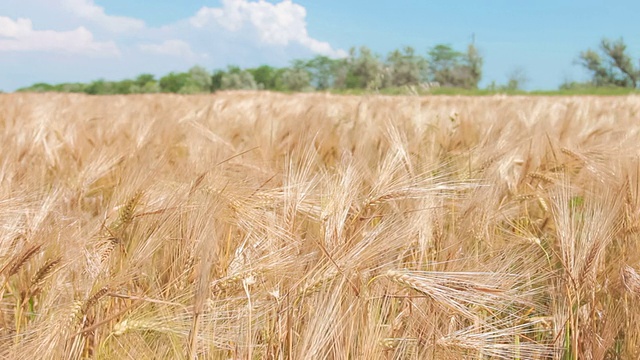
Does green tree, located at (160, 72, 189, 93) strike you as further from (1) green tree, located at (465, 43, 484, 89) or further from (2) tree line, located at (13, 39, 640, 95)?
(1) green tree, located at (465, 43, 484, 89)

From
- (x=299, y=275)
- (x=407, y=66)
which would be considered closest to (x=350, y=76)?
(x=407, y=66)

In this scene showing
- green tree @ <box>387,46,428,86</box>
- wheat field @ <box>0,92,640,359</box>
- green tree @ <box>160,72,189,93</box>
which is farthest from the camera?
green tree @ <box>160,72,189,93</box>

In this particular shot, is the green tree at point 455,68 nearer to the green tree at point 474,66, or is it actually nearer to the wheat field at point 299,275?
the green tree at point 474,66

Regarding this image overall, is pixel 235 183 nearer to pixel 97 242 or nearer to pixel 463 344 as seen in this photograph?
pixel 97 242

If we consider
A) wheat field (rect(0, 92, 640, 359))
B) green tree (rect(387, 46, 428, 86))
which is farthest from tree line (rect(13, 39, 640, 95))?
wheat field (rect(0, 92, 640, 359))

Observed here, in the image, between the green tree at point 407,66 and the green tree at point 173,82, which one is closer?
the green tree at point 407,66

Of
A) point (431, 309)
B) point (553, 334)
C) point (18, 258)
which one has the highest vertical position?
point (18, 258)

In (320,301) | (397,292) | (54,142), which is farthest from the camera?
(54,142)

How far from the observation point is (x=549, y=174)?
2.01 m

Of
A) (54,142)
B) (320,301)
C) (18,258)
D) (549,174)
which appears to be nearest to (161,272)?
(18,258)

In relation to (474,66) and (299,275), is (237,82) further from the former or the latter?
(299,275)

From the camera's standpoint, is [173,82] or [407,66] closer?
[407,66]

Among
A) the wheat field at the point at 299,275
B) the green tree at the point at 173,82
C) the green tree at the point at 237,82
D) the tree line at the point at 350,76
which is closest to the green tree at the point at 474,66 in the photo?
the tree line at the point at 350,76

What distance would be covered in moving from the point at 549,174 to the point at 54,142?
232 centimetres
